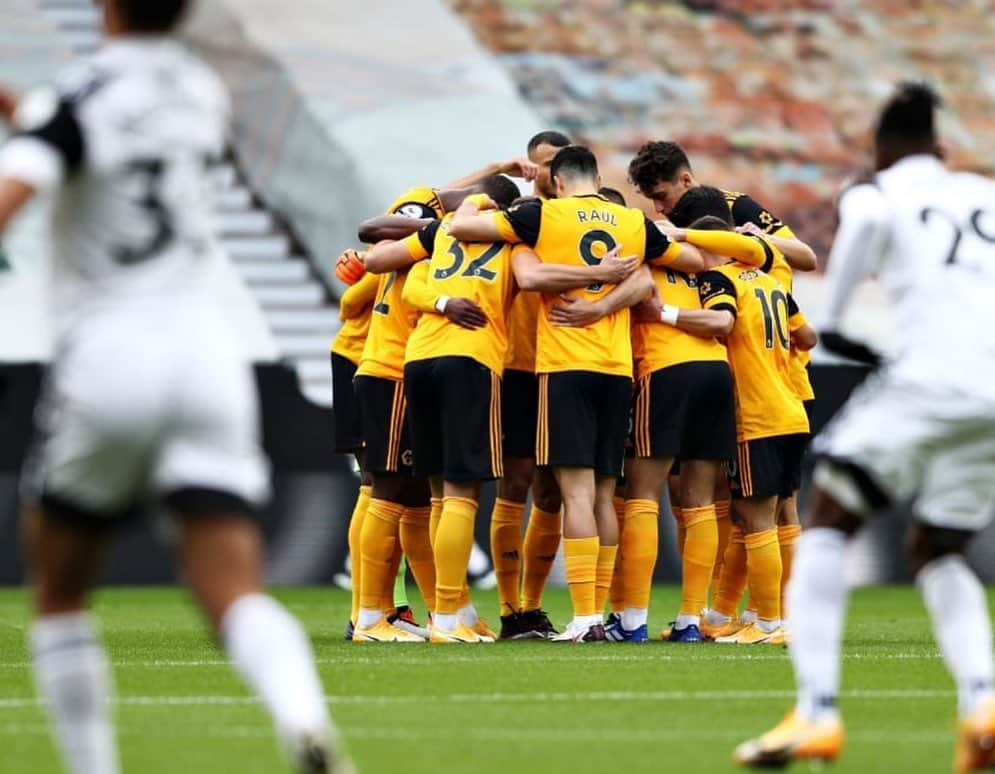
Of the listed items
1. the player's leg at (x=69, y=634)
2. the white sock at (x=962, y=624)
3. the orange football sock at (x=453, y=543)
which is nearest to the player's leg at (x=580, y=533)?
the orange football sock at (x=453, y=543)

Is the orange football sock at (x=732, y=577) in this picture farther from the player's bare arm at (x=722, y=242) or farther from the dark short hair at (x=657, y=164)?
the dark short hair at (x=657, y=164)

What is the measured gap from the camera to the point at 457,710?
22.0 ft

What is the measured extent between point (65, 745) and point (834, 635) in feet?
6.59

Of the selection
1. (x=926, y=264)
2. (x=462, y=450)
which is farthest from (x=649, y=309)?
(x=926, y=264)

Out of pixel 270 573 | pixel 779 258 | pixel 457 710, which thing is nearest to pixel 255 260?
pixel 270 573

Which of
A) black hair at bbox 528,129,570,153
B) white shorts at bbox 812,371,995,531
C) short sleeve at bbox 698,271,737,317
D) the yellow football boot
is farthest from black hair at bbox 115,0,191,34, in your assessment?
black hair at bbox 528,129,570,153

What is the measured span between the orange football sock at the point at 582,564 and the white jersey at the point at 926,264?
3583 millimetres

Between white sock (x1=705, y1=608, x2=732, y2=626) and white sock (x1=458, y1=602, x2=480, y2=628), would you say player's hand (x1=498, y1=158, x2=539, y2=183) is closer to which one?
white sock (x1=458, y1=602, x2=480, y2=628)

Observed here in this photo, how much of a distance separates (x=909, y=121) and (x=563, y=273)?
3528mm

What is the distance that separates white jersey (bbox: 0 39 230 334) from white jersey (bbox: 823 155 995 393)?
5.89ft

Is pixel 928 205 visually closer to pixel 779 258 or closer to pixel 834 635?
pixel 834 635

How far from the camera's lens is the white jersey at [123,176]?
4422mm

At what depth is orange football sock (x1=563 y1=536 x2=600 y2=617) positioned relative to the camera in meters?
9.14

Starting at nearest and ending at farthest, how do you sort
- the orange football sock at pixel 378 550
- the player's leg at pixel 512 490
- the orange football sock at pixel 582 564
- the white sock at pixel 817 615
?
the white sock at pixel 817 615 → the orange football sock at pixel 582 564 → the orange football sock at pixel 378 550 → the player's leg at pixel 512 490
